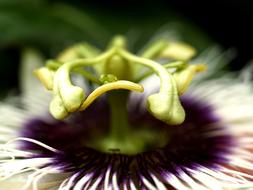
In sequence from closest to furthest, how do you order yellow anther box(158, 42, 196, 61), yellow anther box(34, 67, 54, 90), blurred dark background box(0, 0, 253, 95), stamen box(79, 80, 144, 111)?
1. stamen box(79, 80, 144, 111)
2. yellow anther box(34, 67, 54, 90)
3. yellow anther box(158, 42, 196, 61)
4. blurred dark background box(0, 0, 253, 95)

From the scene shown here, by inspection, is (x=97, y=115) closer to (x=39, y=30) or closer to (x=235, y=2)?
(x=39, y=30)

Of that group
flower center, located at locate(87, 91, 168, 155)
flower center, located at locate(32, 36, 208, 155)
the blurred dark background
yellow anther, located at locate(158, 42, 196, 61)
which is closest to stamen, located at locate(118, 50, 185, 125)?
flower center, located at locate(32, 36, 208, 155)

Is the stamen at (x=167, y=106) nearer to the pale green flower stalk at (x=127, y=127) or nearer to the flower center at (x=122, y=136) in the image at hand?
the pale green flower stalk at (x=127, y=127)

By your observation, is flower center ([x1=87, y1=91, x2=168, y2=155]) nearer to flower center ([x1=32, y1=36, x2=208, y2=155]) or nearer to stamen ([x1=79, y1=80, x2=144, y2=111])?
flower center ([x1=32, y1=36, x2=208, y2=155])

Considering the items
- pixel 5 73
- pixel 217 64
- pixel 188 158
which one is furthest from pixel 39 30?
pixel 188 158

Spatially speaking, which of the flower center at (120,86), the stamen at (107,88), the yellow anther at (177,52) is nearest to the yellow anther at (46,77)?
the flower center at (120,86)

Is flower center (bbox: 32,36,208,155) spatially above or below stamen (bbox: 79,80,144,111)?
above
